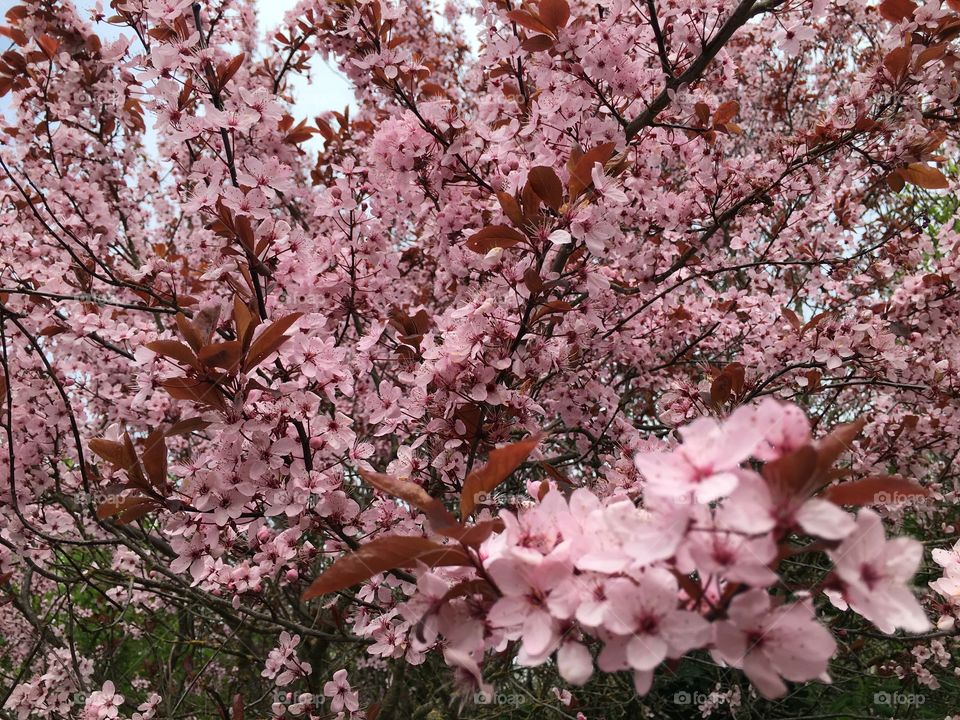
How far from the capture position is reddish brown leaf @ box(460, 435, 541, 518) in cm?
91

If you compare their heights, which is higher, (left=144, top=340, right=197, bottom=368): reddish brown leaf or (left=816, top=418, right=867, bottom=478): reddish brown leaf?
(left=144, top=340, right=197, bottom=368): reddish brown leaf

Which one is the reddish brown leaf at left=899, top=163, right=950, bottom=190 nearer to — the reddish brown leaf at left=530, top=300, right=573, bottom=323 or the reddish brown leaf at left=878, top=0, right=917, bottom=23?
the reddish brown leaf at left=878, top=0, right=917, bottom=23

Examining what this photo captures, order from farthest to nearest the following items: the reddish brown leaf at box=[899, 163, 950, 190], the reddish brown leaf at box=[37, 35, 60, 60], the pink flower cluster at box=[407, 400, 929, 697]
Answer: the reddish brown leaf at box=[37, 35, 60, 60], the reddish brown leaf at box=[899, 163, 950, 190], the pink flower cluster at box=[407, 400, 929, 697]

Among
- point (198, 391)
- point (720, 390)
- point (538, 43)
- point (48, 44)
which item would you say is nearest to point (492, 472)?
point (198, 391)

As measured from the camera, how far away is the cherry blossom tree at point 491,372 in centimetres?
69

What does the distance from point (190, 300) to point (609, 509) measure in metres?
1.80

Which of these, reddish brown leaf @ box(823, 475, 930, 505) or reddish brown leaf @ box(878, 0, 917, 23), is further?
reddish brown leaf @ box(878, 0, 917, 23)

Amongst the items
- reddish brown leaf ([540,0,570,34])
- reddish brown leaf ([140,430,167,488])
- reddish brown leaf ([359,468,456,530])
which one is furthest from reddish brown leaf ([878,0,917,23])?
reddish brown leaf ([140,430,167,488])

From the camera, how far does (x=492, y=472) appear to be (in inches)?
37.2

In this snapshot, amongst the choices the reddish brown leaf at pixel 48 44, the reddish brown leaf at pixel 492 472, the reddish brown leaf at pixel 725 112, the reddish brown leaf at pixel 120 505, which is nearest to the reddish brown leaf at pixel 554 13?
the reddish brown leaf at pixel 725 112

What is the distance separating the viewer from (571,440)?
9.64ft

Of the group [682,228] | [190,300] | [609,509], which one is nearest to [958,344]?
[682,228]

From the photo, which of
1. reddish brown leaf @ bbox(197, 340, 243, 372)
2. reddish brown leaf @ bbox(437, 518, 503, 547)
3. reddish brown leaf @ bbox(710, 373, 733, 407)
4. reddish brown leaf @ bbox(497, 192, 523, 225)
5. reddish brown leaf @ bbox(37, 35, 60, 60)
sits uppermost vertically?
reddish brown leaf @ bbox(37, 35, 60, 60)

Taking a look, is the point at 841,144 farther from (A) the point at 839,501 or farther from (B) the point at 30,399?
(B) the point at 30,399
